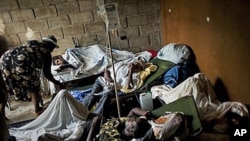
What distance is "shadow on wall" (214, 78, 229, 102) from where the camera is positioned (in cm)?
283

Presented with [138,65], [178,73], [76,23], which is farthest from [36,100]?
[178,73]

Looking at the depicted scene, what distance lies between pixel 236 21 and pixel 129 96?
→ 53.4 inches

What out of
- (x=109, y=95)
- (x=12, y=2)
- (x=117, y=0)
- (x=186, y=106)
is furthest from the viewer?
(x=117, y=0)

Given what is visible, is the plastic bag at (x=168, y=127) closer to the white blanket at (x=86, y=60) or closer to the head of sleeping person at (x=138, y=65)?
the head of sleeping person at (x=138, y=65)

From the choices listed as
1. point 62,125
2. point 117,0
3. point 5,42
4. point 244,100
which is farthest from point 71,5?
point 244,100

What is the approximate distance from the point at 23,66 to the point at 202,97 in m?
2.07

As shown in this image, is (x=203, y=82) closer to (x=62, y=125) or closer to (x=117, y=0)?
(x=62, y=125)

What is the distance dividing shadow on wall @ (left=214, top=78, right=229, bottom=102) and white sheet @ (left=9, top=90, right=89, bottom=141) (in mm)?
1535

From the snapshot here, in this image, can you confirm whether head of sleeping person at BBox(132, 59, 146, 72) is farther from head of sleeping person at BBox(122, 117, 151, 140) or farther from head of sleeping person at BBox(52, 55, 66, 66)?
head of sleeping person at BBox(122, 117, 151, 140)

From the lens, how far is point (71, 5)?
421 centimetres

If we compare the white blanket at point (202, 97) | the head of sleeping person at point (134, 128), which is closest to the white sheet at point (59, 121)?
the head of sleeping person at point (134, 128)

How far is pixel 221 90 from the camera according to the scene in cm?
291

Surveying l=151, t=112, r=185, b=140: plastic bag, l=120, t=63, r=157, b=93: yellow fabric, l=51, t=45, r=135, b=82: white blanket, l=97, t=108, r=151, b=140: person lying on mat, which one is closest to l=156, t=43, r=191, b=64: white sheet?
l=120, t=63, r=157, b=93: yellow fabric

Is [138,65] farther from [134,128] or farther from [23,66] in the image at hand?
[134,128]
